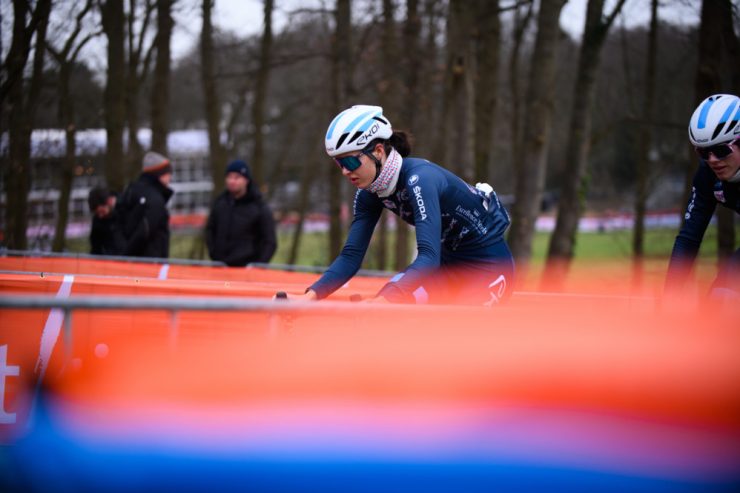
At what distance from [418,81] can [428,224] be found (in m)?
12.8

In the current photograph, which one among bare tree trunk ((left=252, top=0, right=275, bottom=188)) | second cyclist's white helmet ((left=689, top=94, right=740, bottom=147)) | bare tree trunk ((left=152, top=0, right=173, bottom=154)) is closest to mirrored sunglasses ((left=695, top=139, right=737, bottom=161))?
second cyclist's white helmet ((left=689, top=94, right=740, bottom=147))

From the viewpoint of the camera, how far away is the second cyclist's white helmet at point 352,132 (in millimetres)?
4770

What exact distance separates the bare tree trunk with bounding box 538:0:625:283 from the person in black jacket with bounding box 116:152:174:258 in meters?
5.57

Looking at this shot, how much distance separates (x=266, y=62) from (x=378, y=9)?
272cm

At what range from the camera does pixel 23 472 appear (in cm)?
352

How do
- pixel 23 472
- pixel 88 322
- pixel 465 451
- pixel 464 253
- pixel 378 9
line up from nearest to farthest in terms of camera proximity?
pixel 23 472
pixel 465 451
pixel 88 322
pixel 464 253
pixel 378 9

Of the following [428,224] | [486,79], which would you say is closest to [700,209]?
[428,224]

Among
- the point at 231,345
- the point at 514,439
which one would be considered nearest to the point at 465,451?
the point at 514,439

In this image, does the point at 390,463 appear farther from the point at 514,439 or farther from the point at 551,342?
the point at 551,342

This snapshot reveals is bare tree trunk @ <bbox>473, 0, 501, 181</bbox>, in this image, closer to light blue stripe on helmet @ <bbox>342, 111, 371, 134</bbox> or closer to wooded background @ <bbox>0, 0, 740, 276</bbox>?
wooded background @ <bbox>0, 0, 740, 276</bbox>

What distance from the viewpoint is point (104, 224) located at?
1072cm

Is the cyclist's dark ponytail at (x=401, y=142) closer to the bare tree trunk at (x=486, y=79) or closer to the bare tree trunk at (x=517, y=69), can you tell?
the bare tree trunk at (x=486, y=79)

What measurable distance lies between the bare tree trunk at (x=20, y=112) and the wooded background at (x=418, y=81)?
32 mm

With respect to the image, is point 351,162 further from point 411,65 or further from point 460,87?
point 411,65
